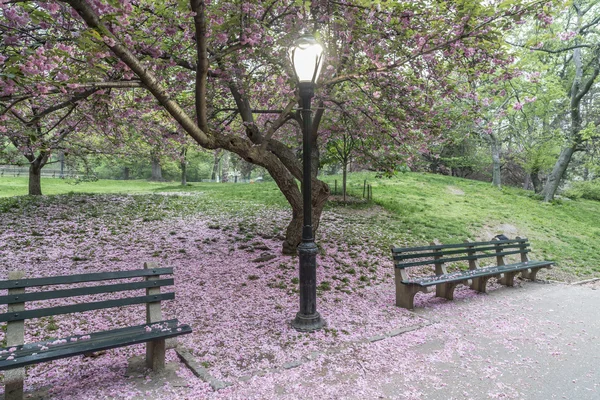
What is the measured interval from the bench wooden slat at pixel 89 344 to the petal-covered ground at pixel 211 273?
0.40 metres

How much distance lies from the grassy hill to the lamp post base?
473 cm

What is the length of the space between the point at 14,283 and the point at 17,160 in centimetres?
1019

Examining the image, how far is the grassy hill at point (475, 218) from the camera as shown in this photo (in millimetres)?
10047

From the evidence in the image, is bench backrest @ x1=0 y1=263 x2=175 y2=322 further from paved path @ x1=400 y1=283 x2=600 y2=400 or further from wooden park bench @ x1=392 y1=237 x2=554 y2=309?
wooden park bench @ x1=392 y1=237 x2=554 y2=309

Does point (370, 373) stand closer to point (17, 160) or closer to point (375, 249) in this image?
point (375, 249)

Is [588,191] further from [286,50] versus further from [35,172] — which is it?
[35,172]

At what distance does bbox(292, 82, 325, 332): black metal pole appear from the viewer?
14.2ft

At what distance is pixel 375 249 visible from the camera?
8.68 metres

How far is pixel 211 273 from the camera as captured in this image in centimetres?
639

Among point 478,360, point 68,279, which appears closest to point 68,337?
point 68,279

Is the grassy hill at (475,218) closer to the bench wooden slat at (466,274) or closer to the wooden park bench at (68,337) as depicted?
the bench wooden slat at (466,274)

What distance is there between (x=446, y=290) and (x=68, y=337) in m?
5.23

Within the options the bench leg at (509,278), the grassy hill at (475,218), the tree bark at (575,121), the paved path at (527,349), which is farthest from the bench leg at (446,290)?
the tree bark at (575,121)

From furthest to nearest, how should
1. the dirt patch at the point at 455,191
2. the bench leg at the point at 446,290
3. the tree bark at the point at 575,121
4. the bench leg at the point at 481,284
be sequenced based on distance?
the dirt patch at the point at 455,191
the tree bark at the point at 575,121
the bench leg at the point at 481,284
the bench leg at the point at 446,290
